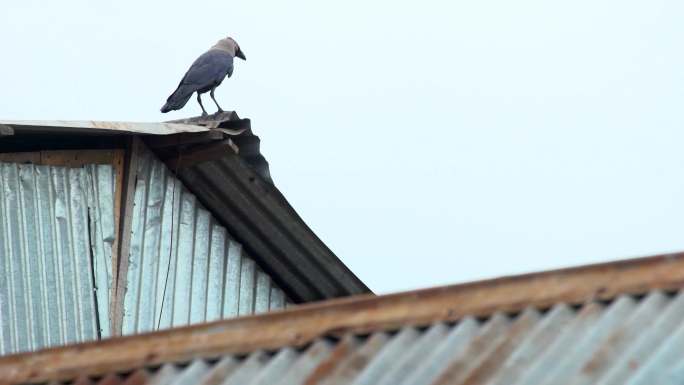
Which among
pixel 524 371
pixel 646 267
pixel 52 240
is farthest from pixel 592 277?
pixel 52 240

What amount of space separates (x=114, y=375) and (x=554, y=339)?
5.62 feet

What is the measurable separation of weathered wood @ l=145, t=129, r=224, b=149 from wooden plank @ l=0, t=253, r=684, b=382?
548 centimetres

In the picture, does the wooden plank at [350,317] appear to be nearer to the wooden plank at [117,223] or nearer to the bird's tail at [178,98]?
the wooden plank at [117,223]

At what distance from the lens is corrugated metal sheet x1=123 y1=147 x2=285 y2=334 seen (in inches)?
447

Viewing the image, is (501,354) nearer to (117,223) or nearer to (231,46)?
(117,223)

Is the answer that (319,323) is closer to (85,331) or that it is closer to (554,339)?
(554,339)

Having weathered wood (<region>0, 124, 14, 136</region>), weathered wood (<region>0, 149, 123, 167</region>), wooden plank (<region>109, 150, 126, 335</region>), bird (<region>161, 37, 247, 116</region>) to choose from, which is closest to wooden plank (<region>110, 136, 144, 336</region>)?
wooden plank (<region>109, 150, 126, 335</region>)

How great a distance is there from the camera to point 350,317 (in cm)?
533

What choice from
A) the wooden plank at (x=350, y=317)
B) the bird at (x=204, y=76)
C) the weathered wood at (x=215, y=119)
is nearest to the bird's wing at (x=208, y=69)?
the bird at (x=204, y=76)

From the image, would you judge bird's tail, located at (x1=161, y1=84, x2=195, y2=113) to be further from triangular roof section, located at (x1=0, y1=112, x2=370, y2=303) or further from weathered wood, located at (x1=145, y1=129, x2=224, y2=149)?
weathered wood, located at (x1=145, y1=129, x2=224, y2=149)

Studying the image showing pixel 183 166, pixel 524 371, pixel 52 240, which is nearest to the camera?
pixel 524 371

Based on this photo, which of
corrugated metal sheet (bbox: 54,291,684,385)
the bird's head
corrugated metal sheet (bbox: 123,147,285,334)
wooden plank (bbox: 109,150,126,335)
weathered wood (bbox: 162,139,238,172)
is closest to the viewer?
corrugated metal sheet (bbox: 54,291,684,385)

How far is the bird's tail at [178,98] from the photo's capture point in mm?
14555

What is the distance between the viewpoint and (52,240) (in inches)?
429
